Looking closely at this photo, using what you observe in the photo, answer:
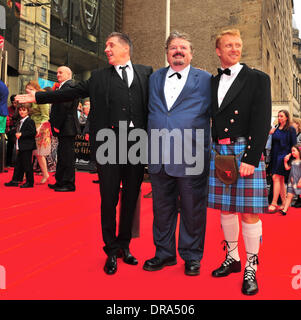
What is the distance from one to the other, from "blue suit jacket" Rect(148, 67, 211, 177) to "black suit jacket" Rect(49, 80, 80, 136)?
3.39m

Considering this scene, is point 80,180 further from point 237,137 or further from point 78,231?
point 237,137

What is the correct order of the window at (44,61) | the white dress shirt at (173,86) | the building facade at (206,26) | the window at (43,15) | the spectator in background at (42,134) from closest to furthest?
1. the white dress shirt at (173,86)
2. the spectator in background at (42,134)
3. the window at (43,15)
4. the window at (44,61)
5. the building facade at (206,26)

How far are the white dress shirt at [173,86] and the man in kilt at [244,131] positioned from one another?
0.30 m

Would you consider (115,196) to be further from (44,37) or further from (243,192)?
(44,37)

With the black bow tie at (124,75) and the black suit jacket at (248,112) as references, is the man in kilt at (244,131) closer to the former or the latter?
the black suit jacket at (248,112)

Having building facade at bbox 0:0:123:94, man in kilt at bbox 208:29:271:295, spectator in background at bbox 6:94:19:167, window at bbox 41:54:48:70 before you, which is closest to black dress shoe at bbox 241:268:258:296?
man in kilt at bbox 208:29:271:295

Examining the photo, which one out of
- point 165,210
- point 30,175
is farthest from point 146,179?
point 165,210

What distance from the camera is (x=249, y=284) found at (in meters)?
2.46

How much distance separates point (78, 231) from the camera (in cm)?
391

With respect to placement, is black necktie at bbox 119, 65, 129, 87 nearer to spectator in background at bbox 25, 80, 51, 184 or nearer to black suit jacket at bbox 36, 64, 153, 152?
black suit jacket at bbox 36, 64, 153, 152

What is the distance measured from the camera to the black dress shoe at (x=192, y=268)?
278cm

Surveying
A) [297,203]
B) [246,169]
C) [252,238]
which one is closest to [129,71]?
[246,169]

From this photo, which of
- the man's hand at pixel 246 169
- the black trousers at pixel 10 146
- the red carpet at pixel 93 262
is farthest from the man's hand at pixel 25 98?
the black trousers at pixel 10 146
